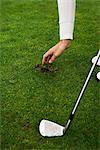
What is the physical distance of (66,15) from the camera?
2.00 m

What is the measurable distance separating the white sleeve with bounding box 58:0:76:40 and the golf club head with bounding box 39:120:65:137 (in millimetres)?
662

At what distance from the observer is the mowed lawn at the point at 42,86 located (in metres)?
2.41

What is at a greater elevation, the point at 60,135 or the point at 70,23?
the point at 70,23

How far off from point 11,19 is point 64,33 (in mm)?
3045

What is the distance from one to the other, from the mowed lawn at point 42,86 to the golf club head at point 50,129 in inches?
1.2

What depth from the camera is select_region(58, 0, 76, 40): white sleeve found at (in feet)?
6.49

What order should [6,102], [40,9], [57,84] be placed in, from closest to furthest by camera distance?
[6,102] → [57,84] → [40,9]

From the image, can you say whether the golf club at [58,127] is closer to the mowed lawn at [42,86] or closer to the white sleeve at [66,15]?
the mowed lawn at [42,86]

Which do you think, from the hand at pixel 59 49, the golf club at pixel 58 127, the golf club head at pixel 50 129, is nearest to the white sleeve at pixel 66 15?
the hand at pixel 59 49

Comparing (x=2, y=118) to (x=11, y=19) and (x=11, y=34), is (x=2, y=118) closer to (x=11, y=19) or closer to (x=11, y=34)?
(x=11, y=34)

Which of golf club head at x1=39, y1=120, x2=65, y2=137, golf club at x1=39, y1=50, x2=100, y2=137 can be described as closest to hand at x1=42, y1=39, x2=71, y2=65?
golf club at x1=39, y1=50, x2=100, y2=137

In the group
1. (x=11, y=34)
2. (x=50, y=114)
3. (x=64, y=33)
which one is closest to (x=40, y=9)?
(x=11, y=34)

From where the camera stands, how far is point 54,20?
498 cm

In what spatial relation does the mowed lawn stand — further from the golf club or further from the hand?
the hand
